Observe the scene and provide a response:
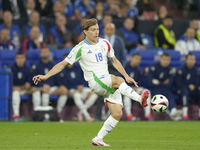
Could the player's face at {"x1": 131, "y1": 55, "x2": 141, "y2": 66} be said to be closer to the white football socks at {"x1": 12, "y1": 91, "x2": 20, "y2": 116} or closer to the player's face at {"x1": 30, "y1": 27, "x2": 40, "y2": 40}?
the player's face at {"x1": 30, "y1": 27, "x2": 40, "y2": 40}

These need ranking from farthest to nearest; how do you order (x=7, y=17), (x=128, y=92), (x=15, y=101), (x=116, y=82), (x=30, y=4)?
(x=30, y=4) → (x=7, y=17) → (x=15, y=101) → (x=116, y=82) → (x=128, y=92)

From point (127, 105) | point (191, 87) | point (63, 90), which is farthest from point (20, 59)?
point (191, 87)

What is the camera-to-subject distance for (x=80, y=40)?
1296cm

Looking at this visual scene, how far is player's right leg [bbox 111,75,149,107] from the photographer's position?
5324mm

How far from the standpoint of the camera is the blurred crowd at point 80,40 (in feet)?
37.2

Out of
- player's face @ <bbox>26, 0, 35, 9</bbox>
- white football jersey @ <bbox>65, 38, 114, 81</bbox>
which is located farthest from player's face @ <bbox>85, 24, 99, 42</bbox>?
player's face @ <bbox>26, 0, 35, 9</bbox>

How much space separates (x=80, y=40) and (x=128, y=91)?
7.53 meters

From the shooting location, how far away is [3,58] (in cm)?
1190

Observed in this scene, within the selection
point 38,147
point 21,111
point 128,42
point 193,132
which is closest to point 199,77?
point 128,42

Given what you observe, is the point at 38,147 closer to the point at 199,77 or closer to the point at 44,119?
the point at 44,119

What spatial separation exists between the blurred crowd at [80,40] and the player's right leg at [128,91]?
4.08 m

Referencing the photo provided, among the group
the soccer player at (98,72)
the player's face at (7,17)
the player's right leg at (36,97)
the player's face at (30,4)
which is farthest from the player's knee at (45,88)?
the soccer player at (98,72)

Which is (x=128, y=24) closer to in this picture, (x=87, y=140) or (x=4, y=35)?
(x=4, y=35)

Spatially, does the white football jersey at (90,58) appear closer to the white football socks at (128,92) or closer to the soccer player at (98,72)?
the soccer player at (98,72)
